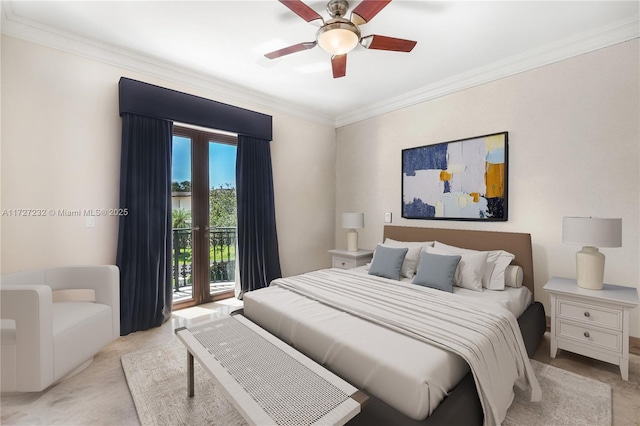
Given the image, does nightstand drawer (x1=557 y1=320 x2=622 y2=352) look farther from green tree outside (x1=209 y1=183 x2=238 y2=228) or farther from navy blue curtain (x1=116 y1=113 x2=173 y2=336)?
navy blue curtain (x1=116 y1=113 x2=173 y2=336)

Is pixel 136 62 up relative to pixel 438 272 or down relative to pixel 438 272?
up

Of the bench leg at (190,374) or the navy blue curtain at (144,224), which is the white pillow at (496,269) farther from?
the navy blue curtain at (144,224)

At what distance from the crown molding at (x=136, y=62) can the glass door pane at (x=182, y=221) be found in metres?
0.70

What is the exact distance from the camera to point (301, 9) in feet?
6.15

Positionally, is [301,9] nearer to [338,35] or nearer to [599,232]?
[338,35]

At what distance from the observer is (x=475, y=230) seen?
3336 millimetres

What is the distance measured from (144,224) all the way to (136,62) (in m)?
1.71

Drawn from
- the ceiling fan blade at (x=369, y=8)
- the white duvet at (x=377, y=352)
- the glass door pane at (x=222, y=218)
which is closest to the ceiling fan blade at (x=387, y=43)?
the ceiling fan blade at (x=369, y=8)

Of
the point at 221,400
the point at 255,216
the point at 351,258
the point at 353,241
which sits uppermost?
the point at 255,216

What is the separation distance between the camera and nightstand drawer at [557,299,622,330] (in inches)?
86.0

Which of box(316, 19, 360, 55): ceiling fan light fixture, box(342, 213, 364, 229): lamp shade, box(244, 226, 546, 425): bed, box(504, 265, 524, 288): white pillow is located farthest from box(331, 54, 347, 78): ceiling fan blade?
box(504, 265, 524, 288): white pillow

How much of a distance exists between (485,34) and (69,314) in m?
4.20

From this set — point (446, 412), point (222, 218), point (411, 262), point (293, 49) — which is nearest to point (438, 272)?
point (411, 262)

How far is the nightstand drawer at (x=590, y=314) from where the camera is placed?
2.18 metres
